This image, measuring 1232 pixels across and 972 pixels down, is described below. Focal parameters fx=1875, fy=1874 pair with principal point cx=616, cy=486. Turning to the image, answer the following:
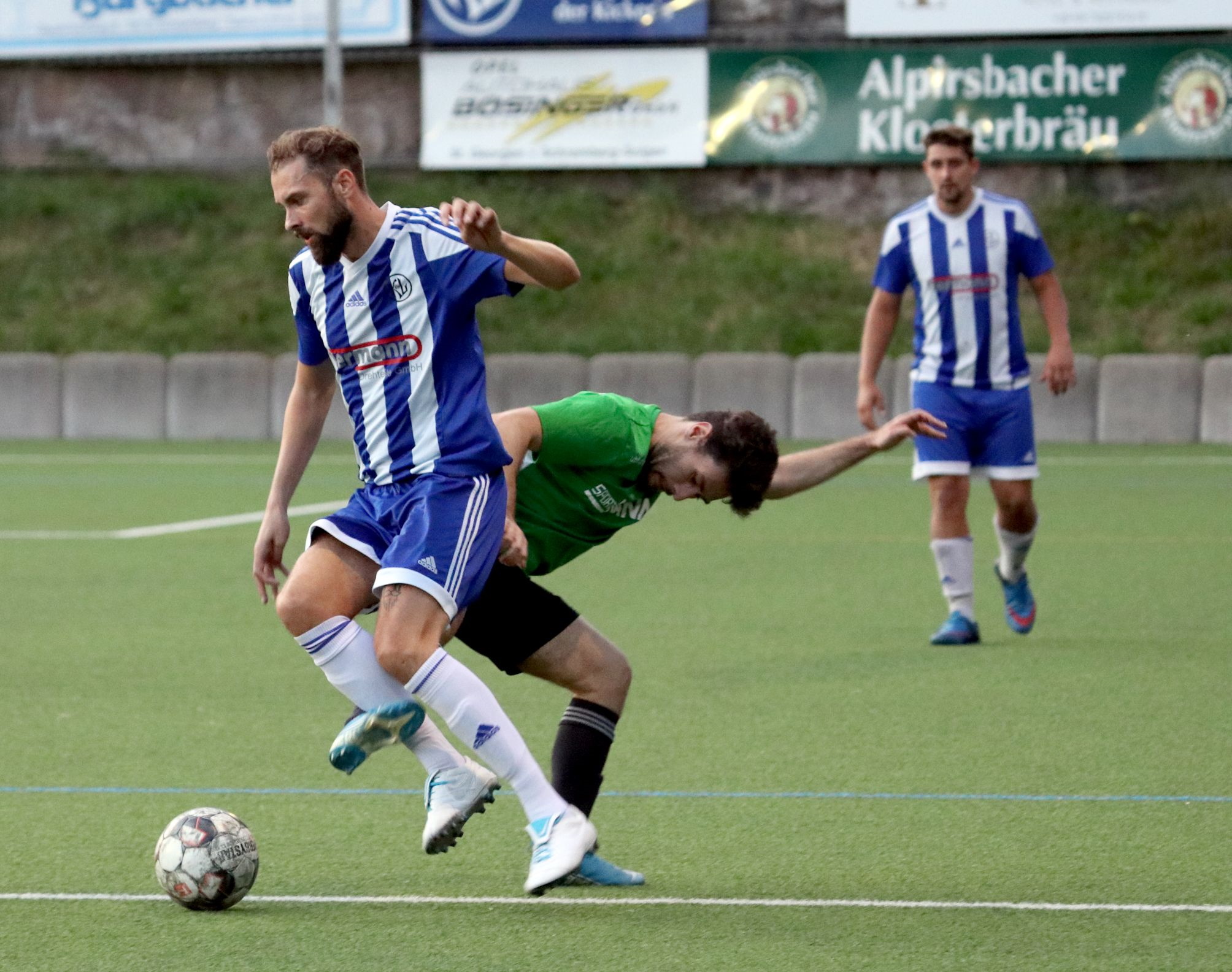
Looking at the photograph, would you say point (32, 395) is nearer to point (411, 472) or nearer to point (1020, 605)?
point (1020, 605)

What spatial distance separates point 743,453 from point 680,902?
0.99m

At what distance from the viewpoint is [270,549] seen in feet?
14.6

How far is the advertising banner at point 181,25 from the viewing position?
21.3 metres

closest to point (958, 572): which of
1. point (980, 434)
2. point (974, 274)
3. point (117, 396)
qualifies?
point (980, 434)

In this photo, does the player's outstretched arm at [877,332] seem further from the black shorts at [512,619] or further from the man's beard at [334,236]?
the man's beard at [334,236]

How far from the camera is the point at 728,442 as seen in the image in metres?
4.19

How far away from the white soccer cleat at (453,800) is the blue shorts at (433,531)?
0.34 m

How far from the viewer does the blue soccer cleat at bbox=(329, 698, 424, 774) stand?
12.3 ft

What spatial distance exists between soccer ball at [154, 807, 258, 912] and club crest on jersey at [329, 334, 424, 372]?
3.40 feet

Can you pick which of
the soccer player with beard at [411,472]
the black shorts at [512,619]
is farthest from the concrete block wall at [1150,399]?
the soccer player with beard at [411,472]

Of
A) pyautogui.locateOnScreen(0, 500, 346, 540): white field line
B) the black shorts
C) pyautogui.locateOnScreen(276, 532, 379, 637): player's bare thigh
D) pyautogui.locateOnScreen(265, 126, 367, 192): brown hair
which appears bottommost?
pyautogui.locateOnScreen(0, 500, 346, 540): white field line

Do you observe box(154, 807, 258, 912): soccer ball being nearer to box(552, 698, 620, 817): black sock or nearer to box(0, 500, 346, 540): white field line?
box(552, 698, 620, 817): black sock

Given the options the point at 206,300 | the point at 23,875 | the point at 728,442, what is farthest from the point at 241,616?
the point at 206,300

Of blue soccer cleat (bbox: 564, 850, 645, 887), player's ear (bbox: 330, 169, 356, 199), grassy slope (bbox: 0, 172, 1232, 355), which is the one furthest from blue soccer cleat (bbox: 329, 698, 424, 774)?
grassy slope (bbox: 0, 172, 1232, 355)
